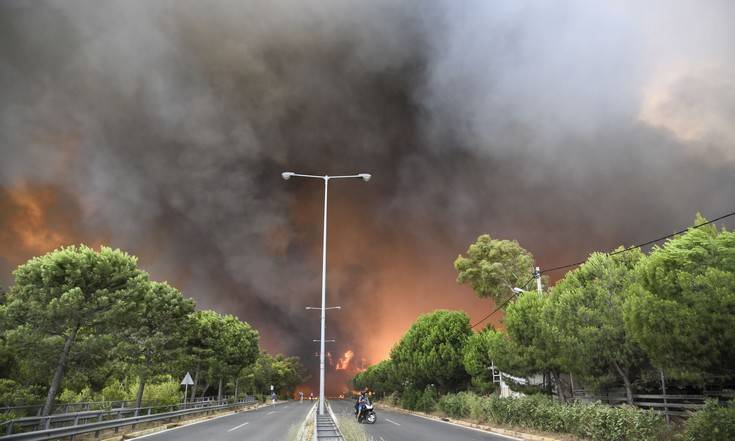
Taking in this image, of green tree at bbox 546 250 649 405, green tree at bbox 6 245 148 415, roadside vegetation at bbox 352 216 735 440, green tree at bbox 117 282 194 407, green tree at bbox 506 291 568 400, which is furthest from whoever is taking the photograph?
green tree at bbox 117 282 194 407

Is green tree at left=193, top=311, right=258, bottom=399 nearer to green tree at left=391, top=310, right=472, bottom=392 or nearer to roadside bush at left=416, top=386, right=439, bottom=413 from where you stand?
green tree at left=391, top=310, right=472, bottom=392

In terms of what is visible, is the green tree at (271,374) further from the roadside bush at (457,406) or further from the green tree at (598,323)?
the green tree at (598,323)

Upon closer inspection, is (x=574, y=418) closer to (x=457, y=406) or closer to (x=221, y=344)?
(x=457, y=406)

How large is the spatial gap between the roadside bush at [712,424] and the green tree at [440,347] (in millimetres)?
28410

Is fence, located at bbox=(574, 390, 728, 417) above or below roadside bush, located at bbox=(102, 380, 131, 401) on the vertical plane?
below

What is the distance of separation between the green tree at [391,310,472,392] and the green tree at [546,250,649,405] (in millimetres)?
20272

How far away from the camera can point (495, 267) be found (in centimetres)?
4594

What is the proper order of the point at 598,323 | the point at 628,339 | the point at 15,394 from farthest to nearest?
the point at 15,394 < the point at 598,323 < the point at 628,339

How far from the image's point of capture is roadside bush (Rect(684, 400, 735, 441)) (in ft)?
32.4

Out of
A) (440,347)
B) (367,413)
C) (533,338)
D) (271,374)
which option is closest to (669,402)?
(533,338)

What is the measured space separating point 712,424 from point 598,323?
773 cm

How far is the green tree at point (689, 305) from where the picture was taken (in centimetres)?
1188

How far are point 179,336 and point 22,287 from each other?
47.2 feet

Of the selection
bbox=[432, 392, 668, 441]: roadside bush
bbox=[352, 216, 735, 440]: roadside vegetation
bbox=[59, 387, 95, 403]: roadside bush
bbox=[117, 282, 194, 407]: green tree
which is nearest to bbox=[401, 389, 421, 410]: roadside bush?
bbox=[352, 216, 735, 440]: roadside vegetation
